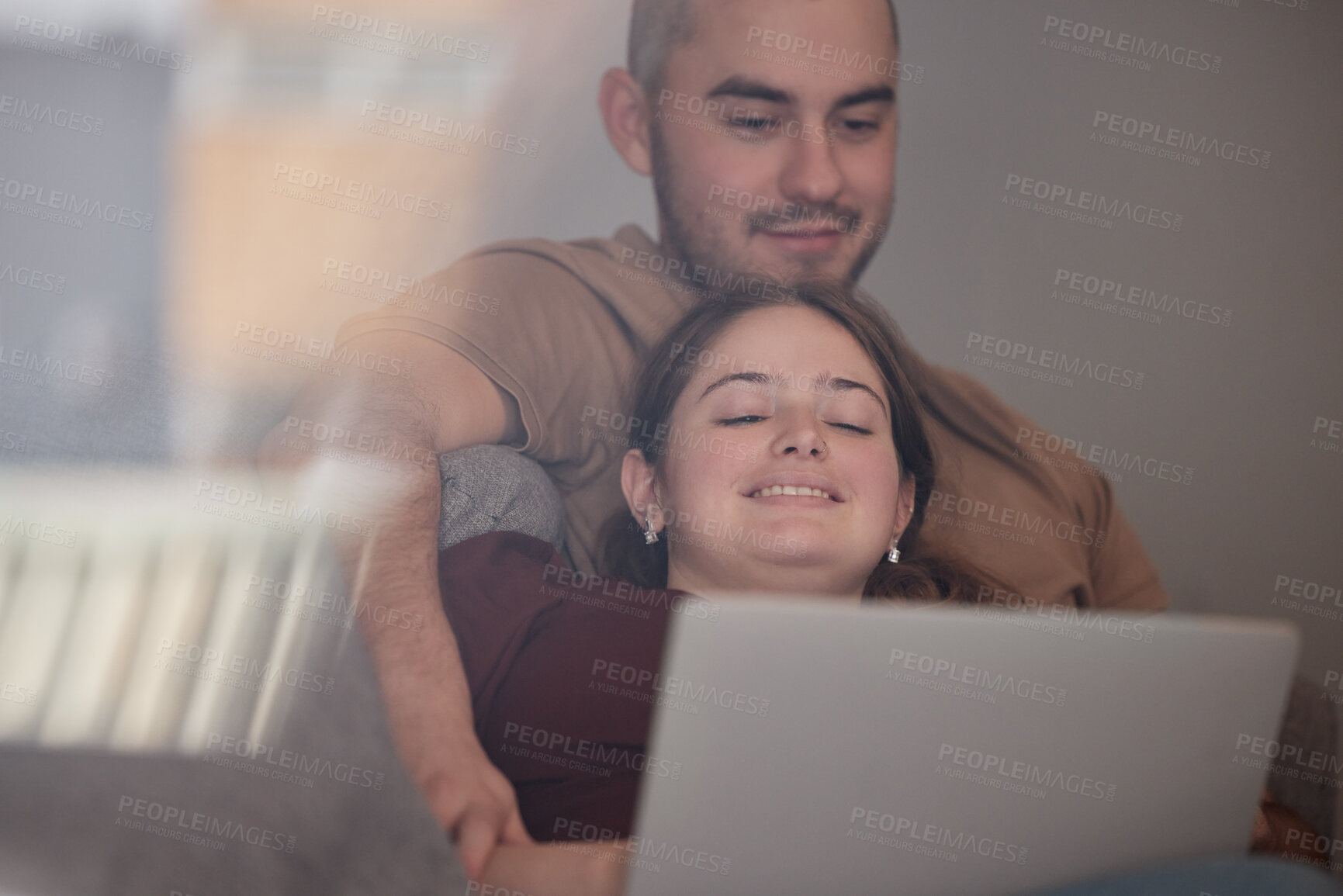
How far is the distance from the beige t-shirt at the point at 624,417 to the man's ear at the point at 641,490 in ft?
0.08

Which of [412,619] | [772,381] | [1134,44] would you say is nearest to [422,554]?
[412,619]

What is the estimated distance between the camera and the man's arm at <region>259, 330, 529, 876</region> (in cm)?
176

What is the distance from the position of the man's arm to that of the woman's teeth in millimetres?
484

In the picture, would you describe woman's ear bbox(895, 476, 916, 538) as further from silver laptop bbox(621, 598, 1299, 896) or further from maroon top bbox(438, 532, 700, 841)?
maroon top bbox(438, 532, 700, 841)

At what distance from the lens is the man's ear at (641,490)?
1.94 meters

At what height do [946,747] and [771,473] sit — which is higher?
[771,473]

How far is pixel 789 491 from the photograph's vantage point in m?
1.91

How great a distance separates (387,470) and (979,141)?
55.2 inches

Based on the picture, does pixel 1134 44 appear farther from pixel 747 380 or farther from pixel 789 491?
pixel 789 491

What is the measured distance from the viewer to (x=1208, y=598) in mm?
2166

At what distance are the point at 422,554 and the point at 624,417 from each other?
0.47m

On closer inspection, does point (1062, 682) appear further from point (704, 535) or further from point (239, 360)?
point (239, 360)

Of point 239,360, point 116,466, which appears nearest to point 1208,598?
point 239,360

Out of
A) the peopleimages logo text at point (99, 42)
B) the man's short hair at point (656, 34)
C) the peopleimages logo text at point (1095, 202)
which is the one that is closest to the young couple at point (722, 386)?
the man's short hair at point (656, 34)
